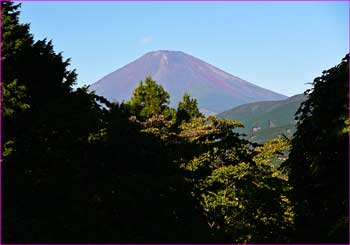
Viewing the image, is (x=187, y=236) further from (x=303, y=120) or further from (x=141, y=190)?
(x=303, y=120)

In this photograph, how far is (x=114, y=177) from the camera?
644 inches

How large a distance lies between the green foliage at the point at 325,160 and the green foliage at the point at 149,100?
98.8ft

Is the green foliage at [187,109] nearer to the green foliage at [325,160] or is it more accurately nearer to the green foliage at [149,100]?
the green foliage at [149,100]

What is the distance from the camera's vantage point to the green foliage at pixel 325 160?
1180 centimetres

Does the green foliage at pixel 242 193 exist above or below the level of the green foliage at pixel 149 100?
below

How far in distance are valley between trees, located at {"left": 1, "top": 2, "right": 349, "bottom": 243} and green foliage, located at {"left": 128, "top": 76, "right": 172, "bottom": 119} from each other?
20.4 m

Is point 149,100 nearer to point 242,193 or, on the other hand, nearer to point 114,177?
point 242,193

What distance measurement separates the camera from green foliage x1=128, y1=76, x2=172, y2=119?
1719 inches

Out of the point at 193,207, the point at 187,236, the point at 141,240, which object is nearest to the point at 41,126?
the point at 141,240

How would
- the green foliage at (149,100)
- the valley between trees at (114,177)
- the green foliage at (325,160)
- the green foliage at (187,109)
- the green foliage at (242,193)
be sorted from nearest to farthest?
the green foliage at (325,160), the valley between trees at (114,177), the green foliage at (242,193), the green foliage at (149,100), the green foliage at (187,109)

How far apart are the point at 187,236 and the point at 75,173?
486 centimetres

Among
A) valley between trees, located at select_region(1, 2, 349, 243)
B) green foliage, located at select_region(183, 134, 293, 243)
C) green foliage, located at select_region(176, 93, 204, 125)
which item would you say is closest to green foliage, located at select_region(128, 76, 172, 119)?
green foliage, located at select_region(176, 93, 204, 125)

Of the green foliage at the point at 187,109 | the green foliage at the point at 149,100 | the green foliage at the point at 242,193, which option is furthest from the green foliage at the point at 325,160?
the green foliage at the point at 187,109

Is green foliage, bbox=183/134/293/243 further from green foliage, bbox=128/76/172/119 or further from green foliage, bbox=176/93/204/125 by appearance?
green foliage, bbox=176/93/204/125
